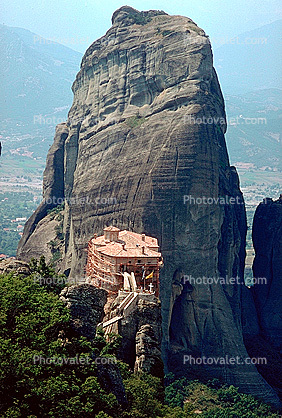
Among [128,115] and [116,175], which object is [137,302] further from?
[128,115]

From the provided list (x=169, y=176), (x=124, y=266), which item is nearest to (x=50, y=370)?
(x=124, y=266)

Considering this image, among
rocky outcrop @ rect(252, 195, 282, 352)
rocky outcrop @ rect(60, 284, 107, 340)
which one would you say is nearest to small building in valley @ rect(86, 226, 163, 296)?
rocky outcrop @ rect(60, 284, 107, 340)

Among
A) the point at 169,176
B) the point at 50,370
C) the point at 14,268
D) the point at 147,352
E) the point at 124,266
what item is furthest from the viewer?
the point at 169,176

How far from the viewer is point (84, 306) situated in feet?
87.0

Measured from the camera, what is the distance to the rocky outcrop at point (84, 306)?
26016 mm

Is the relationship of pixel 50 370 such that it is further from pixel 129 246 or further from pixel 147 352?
pixel 129 246

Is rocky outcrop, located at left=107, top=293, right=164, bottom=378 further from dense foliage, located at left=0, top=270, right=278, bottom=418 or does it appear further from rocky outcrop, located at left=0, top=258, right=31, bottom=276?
rocky outcrop, located at left=0, top=258, right=31, bottom=276

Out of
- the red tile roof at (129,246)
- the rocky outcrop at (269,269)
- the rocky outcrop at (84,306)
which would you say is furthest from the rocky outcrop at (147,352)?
the rocky outcrop at (269,269)

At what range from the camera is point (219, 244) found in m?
63.9

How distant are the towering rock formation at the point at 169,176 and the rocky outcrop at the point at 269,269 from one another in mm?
2474

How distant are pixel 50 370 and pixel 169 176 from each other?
124 ft

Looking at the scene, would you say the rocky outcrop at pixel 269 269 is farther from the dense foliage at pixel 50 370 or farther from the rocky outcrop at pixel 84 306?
the rocky outcrop at pixel 84 306

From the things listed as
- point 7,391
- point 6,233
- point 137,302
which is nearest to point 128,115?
point 137,302

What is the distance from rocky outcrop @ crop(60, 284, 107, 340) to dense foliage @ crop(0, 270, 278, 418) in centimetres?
32
